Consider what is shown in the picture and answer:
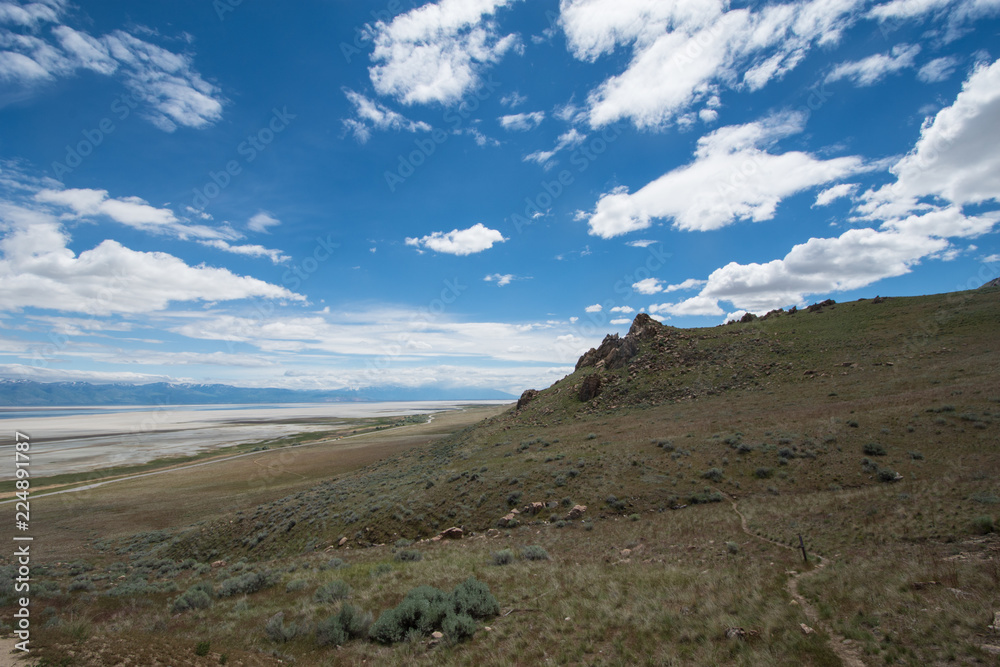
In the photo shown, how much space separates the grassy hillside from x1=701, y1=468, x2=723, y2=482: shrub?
0.42ft

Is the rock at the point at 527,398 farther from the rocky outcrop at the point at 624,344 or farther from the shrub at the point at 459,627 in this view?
the shrub at the point at 459,627

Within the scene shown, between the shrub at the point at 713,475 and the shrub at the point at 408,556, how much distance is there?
1675cm

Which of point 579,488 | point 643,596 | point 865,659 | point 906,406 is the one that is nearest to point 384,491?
point 579,488

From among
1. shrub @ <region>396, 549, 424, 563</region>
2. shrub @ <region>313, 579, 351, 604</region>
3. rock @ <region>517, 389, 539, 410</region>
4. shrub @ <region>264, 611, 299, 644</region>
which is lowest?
shrub @ <region>396, 549, 424, 563</region>

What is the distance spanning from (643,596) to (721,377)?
44834mm

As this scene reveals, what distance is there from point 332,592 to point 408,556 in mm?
5011

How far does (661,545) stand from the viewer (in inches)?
605

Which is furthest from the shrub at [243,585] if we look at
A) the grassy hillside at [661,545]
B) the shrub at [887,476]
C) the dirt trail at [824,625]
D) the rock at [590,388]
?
the rock at [590,388]

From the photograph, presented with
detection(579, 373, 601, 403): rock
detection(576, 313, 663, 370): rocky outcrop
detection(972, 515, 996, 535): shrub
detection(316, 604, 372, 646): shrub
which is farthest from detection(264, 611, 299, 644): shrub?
detection(576, 313, 663, 370): rocky outcrop

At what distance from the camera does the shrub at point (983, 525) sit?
470 inches

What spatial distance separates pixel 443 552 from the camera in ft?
58.4

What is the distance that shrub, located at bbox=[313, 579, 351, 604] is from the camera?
12.5 meters

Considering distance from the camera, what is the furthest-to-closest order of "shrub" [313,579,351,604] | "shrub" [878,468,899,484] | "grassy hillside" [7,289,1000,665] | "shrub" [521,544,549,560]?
"shrub" [878,468,899,484], "shrub" [521,544,549,560], "shrub" [313,579,351,604], "grassy hillside" [7,289,1000,665]

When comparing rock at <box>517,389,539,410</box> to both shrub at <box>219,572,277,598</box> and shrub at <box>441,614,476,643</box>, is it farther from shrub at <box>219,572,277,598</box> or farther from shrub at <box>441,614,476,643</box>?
shrub at <box>441,614,476,643</box>
